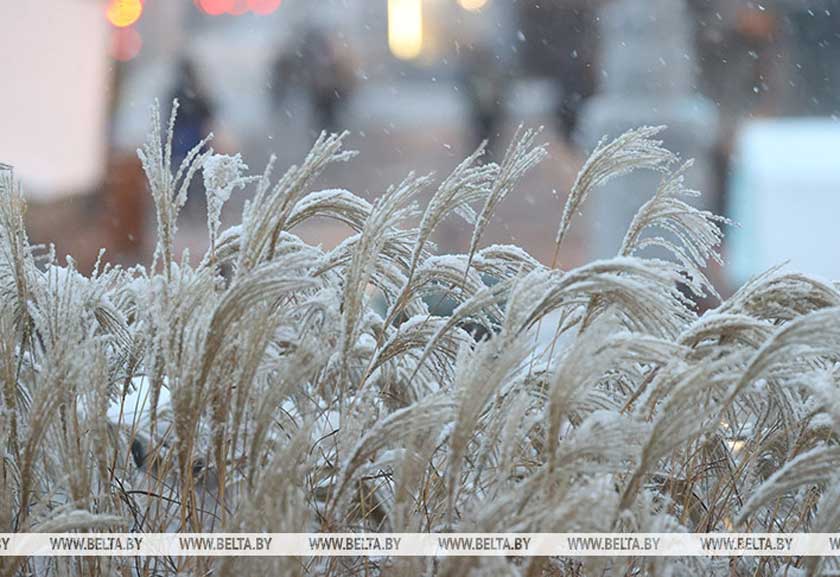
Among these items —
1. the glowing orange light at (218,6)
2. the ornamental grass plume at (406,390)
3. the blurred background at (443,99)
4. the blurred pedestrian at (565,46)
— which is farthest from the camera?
the glowing orange light at (218,6)

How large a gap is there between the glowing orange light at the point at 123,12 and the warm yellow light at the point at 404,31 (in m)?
2.64

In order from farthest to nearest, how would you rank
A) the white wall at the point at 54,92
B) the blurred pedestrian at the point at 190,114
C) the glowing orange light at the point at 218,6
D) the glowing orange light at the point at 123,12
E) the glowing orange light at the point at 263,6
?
the glowing orange light at the point at 218,6 < the glowing orange light at the point at 263,6 < the glowing orange light at the point at 123,12 < the white wall at the point at 54,92 < the blurred pedestrian at the point at 190,114

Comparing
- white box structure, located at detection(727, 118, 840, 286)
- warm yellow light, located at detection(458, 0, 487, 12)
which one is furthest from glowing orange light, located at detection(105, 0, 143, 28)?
white box structure, located at detection(727, 118, 840, 286)

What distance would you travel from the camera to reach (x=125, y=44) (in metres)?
12.7

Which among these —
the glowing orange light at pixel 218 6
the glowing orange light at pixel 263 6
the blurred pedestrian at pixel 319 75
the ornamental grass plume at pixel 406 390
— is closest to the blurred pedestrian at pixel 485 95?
the blurred pedestrian at pixel 319 75

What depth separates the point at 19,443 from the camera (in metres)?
1.69

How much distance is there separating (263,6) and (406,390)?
12.9m

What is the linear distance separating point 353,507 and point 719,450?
57 centimetres

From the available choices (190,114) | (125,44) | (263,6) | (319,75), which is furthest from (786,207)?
(263,6)

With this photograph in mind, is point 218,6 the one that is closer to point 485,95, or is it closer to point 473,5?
point 473,5

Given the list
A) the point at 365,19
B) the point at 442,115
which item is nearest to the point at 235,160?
the point at 442,115

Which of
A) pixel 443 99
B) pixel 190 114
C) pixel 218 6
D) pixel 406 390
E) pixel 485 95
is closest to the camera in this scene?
pixel 406 390

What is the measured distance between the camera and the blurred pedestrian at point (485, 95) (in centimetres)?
1033

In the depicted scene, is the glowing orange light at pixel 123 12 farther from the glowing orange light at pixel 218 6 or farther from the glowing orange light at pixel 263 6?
the glowing orange light at pixel 263 6
